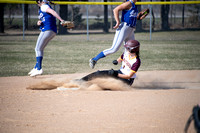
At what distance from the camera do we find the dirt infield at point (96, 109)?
351 centimetres

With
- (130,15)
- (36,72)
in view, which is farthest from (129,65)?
(36,72)

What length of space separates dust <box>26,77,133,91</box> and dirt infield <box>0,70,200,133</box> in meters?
0.02

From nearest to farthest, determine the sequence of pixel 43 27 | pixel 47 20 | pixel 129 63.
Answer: pixel 129 63
pixel 47 20
pixel 43 27

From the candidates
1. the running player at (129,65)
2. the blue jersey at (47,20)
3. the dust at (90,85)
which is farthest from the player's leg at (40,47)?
the running player at (129,65)

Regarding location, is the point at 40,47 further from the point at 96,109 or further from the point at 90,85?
the point at 96,109

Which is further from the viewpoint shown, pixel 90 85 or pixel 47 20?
pixel 47 20

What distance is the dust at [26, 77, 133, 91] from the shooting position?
5.59 m

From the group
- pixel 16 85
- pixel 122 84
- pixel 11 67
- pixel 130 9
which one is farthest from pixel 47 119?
pixel 11 67

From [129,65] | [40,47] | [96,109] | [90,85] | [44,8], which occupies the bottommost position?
[96,109]

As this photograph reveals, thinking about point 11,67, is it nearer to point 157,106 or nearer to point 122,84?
point 122,84

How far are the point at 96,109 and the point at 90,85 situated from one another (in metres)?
1.52

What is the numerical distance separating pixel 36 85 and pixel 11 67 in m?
3.56

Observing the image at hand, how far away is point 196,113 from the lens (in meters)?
1.97

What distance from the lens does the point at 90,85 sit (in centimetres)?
575
